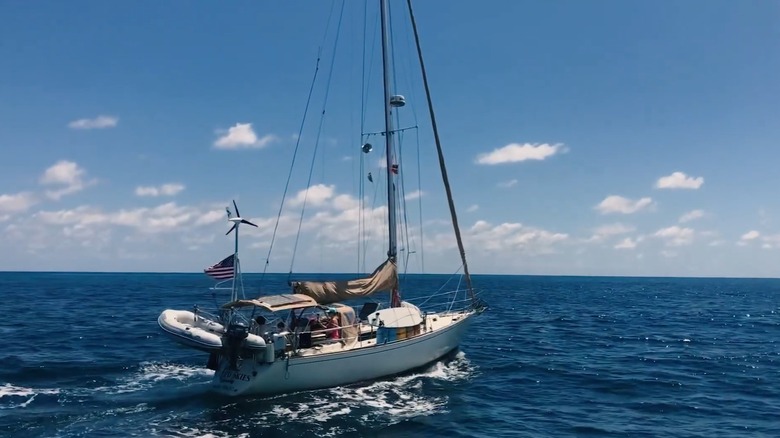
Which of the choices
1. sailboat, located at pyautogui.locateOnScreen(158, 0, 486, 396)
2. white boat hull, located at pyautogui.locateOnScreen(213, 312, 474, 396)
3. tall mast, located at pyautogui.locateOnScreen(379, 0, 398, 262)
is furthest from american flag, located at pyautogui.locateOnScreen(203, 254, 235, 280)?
tall mast, located at pyautogui.locateOnScreen(379, 0, 398, 262)

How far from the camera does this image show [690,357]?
32.8m

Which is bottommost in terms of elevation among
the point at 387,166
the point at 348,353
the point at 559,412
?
the point at 559,412

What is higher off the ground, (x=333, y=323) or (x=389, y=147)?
(x=389, y=147)

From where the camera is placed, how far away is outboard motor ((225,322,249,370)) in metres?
19.8

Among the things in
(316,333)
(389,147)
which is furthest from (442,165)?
(316,333)

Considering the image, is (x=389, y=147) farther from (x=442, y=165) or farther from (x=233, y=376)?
(x=233, y=376)

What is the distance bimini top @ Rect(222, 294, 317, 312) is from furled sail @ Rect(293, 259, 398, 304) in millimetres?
1019

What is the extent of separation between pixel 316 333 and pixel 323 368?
2.20 m

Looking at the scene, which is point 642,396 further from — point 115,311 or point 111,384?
point 115,311

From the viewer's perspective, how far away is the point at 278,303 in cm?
2128

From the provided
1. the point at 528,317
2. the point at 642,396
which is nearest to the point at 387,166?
the point at 642,396

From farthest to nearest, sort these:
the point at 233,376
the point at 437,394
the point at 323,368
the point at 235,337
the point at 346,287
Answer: the point at 346,287 → the point at 437,394 → the point at 323,368 → the point at 233,376 → the point at 235,337

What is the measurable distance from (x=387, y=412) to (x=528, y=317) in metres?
39.8


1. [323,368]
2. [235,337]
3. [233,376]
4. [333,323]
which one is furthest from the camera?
[333,323]
